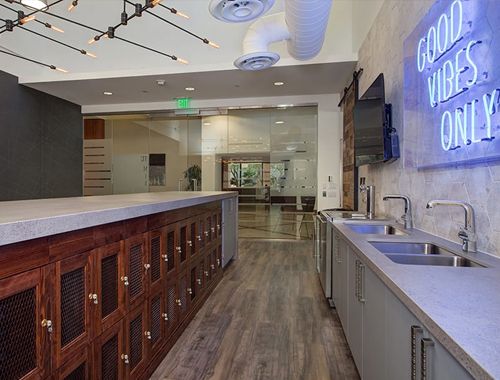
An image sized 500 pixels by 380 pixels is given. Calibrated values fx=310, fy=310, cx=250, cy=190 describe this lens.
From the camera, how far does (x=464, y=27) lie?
1554mm

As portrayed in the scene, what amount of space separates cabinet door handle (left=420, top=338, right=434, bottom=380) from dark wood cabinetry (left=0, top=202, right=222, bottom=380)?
126 centimetres

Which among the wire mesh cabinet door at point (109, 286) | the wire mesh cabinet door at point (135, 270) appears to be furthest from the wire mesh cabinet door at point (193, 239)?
Result: the wire mesh cabinet door at point (109, 286)

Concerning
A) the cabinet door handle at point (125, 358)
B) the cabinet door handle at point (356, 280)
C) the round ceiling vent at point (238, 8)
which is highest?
the round ceiling vent at point (238, 8)

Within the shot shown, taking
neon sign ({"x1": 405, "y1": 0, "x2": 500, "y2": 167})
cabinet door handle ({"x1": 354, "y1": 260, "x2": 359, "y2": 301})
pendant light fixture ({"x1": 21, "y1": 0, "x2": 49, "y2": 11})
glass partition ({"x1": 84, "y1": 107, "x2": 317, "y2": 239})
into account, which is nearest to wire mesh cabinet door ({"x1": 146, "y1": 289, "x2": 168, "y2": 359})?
cabinet door handle ({"x1": 354, "y1": 260, "x2": 359, "y2": 301})

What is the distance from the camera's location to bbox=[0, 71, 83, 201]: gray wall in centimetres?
548

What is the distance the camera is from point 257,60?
10.7 ft

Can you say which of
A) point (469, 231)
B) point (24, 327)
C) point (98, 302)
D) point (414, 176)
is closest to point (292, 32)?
point (414, 176)

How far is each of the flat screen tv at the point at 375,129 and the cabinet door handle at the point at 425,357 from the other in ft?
6.84

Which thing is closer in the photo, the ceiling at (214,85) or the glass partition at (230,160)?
the ceiling at (214,85)

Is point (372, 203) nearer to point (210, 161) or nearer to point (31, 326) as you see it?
point (31, 326)

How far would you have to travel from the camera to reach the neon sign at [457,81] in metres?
1.37

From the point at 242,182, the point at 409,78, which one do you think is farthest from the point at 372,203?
the point at 242,182

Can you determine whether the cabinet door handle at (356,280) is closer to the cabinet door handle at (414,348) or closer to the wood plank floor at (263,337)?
the wood plank floor at (263,337)

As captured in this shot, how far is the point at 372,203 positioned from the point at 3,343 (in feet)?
9.67
